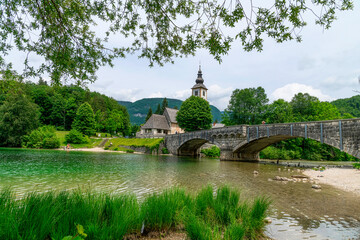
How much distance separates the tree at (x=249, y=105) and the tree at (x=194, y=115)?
7.28 m

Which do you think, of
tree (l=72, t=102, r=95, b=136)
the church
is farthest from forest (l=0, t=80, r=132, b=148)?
the church

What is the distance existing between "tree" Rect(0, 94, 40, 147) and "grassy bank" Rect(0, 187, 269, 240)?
50201 mm


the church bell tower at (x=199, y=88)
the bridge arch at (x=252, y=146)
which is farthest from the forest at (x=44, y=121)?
the church bell tower at (x=199, y=88)

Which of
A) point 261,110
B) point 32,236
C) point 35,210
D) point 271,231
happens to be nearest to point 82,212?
point 35,210

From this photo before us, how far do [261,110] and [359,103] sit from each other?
36.8 metres

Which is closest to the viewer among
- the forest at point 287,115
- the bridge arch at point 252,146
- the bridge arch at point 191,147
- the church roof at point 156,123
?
the bridge arch at point 252,146

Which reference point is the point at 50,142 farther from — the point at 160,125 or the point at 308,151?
the point at 308,151

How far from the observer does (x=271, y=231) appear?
480 cm

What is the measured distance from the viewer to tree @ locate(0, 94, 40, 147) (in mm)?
44000

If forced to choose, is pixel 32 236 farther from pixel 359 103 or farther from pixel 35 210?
pixel 359 103

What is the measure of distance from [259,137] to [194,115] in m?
19.9

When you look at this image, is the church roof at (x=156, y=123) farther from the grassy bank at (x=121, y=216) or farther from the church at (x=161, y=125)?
the grassy bank at (x=121, y=216)

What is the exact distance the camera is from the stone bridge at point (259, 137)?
17544 millimetres

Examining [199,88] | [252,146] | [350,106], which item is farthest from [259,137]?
[350,106]
